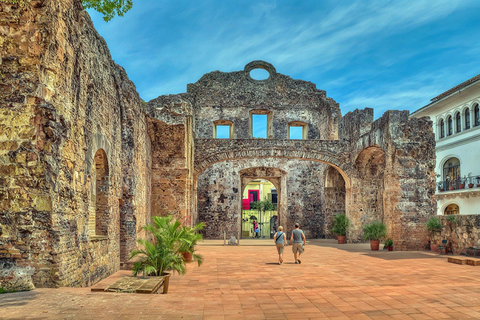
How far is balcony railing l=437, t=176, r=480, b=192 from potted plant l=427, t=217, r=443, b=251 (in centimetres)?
1089

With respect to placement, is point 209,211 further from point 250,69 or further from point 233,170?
point 250,69

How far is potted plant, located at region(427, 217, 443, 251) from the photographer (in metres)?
14.2

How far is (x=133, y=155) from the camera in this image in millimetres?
10984

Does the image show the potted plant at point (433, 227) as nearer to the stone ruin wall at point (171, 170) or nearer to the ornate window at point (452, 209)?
the stone ruin wall at point (171, 170)

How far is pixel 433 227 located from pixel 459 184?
1227 cm

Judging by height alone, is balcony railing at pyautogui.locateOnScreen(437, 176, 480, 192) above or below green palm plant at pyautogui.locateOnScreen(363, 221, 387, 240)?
above

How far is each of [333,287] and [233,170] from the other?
53.5ft

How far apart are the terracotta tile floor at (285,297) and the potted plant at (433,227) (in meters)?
4.34

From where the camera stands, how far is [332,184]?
22.5 m

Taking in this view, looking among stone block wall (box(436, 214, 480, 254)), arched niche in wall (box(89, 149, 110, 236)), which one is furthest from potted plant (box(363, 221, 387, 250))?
arched niche in wall (box(89, 149, 110, 236))

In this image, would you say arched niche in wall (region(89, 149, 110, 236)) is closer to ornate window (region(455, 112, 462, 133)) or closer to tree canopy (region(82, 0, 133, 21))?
tree canopy (region(82, 0, 133, 21))

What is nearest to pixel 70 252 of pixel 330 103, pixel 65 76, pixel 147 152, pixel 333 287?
pixel 65 76

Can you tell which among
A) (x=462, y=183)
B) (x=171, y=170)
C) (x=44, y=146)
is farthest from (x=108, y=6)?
(x=462, y=183)

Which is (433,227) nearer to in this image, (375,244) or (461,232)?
(461,232)
